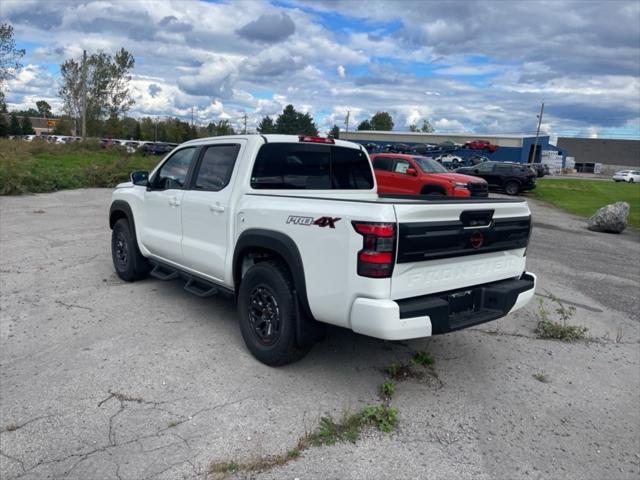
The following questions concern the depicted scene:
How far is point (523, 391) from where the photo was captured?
165 inches

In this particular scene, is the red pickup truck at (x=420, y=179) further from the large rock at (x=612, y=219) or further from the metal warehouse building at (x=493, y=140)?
the metal warehouse building at (x=493, y=140)

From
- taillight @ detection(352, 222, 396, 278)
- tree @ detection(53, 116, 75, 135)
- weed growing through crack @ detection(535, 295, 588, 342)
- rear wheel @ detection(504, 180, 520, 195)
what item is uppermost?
tree @ detection(53, 116, 75, 135)

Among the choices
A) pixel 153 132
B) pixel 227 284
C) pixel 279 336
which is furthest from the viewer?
pixel 153 132

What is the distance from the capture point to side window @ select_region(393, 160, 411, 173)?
1636 cm

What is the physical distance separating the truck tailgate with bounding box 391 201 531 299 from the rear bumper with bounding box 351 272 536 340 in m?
0.08

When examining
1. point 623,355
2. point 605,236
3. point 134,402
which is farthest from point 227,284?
point 605,236

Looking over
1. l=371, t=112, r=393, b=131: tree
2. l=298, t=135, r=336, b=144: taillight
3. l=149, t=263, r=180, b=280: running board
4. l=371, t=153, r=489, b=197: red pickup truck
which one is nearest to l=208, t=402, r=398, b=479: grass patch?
l=298, t=135, r=336, b=144: taillight

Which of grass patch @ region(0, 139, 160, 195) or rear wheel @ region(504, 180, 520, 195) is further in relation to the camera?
rear wheel @ region(504, 180, 520, 195)

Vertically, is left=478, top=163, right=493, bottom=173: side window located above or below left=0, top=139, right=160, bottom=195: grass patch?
above

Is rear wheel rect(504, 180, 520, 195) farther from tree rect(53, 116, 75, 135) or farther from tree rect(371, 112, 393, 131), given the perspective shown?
tree rect(371, 112, 393, 131)

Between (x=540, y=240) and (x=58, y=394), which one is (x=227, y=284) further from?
(x=540, y=240)

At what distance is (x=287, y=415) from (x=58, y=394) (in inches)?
69.1

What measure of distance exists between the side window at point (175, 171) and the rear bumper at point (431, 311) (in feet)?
9.67

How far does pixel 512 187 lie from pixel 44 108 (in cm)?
15894
